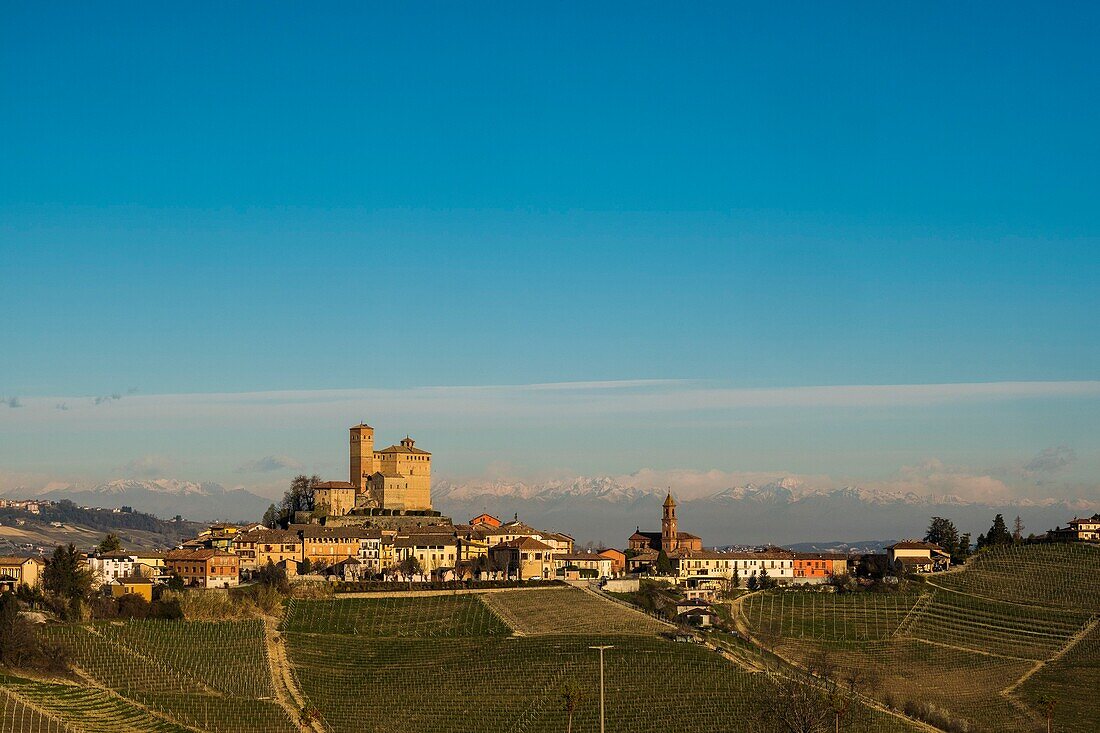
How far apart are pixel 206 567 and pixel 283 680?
1193 inches

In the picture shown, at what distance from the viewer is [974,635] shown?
11762 centimetres

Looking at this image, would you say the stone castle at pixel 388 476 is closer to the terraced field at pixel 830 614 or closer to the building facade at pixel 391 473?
the building facade at pixel 391 473

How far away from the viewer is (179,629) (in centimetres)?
9938

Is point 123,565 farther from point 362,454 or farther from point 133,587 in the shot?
point 362,454

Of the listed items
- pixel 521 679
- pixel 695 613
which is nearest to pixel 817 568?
pixel 695 613

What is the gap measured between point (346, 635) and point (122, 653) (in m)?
16.9

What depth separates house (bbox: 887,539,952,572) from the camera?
14350cm

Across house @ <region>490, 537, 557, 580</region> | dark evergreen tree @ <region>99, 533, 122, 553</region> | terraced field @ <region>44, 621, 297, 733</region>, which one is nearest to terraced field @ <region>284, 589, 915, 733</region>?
terraced field @ <region>44, 621, 297, 733</region>

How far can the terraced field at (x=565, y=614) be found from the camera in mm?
105938

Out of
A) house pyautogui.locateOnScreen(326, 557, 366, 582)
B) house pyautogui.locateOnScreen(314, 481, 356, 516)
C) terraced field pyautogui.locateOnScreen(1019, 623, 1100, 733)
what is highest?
house pyautogui.locateOnScreen(314, 481, 356, 516)

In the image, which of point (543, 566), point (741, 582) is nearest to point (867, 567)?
point (741, 582)

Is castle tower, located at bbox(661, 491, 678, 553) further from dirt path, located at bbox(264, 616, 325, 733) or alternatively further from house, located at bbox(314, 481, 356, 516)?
dirt path, located at bbox(264, 616, 325, 733)

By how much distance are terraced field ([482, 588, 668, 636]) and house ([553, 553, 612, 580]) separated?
1215 centimetres

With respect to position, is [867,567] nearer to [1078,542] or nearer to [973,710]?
[1078,542]
